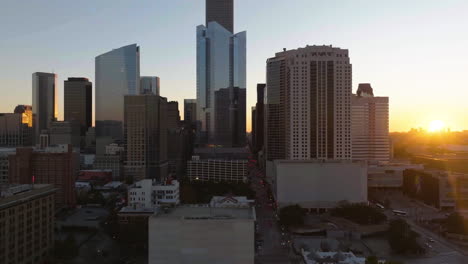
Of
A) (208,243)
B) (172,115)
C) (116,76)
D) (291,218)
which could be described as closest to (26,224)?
(208,243)

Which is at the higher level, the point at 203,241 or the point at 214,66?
the point at 214,66

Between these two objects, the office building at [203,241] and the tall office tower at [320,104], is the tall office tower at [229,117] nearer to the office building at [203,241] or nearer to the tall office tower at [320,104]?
the tall office tower at [320,104]

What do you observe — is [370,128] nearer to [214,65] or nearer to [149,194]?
[149,194]

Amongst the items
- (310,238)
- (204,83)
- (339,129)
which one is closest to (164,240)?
(310,238)

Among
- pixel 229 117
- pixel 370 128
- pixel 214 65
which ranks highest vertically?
pixel 214 65

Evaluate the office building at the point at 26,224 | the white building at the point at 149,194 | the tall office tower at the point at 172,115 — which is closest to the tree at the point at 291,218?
the white building at the point at 149,194

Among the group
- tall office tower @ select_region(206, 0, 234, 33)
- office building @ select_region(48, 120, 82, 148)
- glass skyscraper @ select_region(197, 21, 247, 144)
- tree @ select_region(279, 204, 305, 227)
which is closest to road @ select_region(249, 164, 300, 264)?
tree @ select_region(279, 204, 305, 227)

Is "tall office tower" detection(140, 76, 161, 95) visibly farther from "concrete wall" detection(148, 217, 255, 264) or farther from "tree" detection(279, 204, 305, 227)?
"concrete wall" detection(148, 217, 255, 264)
